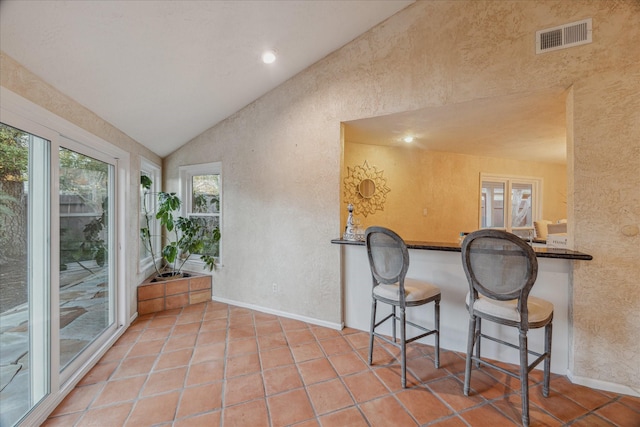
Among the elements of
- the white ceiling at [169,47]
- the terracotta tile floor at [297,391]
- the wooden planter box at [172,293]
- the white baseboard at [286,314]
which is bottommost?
the terracotta tile floor at [297,391]

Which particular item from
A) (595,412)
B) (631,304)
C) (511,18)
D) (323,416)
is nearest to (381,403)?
(323,416)

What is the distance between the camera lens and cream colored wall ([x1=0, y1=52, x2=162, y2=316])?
143 centimetres

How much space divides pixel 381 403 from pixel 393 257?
97cm

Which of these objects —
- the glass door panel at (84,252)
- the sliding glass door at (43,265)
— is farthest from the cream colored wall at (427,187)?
the sliding glass door at (43,265)

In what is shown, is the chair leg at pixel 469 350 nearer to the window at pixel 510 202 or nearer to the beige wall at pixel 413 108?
the beige wall at pixel 413 108

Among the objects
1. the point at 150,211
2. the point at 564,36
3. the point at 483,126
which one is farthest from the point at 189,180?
the point at 564,36

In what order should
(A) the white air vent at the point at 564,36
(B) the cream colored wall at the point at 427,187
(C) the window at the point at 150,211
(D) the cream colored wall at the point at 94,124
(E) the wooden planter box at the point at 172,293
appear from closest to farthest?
(D) the cream colored wall at the point at 94,124, (A) the white air vent at the point at 564,36, (E) the wooden planter box at the point at 172,293, (C) the window at the point at 150,211, (B) the cream colored wall at the point at 427,187

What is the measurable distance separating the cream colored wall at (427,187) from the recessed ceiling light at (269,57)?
1.69m

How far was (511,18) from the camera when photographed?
206cm

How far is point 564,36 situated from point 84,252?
4.25m

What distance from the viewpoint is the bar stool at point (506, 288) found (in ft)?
5.01

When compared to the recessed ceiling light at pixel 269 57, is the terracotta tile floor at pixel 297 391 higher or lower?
lower

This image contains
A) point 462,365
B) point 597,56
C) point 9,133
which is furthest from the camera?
point 462,365

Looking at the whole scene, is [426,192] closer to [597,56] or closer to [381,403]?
[597,56]
